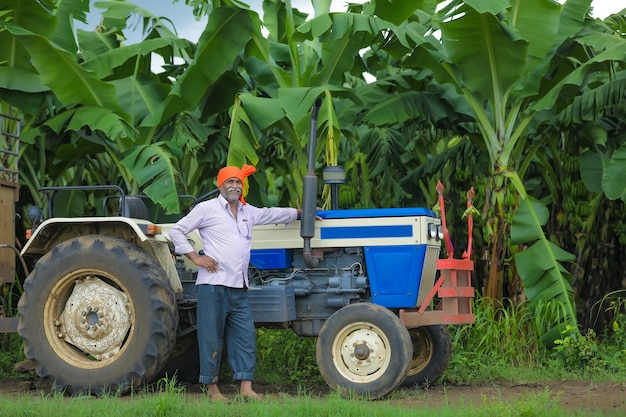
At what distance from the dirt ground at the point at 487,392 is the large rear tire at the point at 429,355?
125 millimetres

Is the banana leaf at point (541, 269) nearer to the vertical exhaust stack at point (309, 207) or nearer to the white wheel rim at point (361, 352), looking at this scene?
the white wheel rim at point (361, 352)

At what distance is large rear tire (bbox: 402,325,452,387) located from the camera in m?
7.64

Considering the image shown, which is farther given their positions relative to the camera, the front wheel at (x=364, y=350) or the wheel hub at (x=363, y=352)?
the wheel hub at (x=363, y=352)

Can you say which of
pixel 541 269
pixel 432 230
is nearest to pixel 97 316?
pixel 432 230

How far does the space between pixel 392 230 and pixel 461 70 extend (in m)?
3.19

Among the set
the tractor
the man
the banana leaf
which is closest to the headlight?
the tractor

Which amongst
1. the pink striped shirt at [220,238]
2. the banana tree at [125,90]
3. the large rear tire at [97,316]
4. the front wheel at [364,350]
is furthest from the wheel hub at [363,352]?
the banana tree at [125,90]

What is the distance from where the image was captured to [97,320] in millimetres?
6973

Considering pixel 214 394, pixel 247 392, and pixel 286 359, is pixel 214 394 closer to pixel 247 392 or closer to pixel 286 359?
pixel 247 392

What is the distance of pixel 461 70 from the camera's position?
966 cm

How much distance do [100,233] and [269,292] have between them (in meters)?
1.48

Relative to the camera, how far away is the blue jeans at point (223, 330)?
6.76m

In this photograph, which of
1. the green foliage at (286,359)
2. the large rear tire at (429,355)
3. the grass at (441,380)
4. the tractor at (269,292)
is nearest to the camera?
the grass at (441,380)

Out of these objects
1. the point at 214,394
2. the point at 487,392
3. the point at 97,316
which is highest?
the point at 97,316
